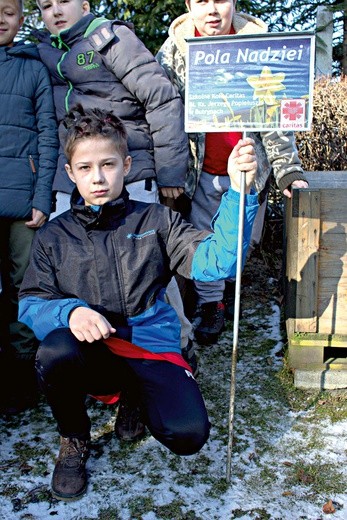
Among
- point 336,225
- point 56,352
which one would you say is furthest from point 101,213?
point 336,225

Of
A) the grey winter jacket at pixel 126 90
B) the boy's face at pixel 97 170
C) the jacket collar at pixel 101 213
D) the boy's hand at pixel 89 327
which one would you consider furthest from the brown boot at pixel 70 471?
the grey winter jacket at pixel 126 90

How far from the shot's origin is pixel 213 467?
236cm

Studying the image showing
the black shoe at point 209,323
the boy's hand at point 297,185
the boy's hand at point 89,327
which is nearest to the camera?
the boy's hand at point 89,327

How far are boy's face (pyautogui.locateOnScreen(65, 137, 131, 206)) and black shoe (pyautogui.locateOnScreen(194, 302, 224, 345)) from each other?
148cm

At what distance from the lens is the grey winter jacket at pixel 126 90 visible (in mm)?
2738

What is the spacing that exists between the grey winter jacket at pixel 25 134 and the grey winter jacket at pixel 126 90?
9cm

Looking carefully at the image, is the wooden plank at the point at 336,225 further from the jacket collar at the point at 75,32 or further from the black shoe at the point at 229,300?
the jacket collar at the point at 75,32

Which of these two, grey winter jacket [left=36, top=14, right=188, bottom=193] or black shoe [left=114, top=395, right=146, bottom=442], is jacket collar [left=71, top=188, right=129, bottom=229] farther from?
black shoe [left=114, top=395, right=146, bottom=442]

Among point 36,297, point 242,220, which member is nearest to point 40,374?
point 36,297

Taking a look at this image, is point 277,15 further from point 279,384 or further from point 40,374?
point 40,374

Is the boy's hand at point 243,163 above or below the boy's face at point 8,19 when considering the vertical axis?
below

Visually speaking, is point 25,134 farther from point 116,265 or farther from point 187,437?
point 187,437

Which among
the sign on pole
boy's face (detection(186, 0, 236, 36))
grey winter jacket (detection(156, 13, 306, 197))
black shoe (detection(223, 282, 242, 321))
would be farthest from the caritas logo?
black shoe (detection(223, 282, 242, 321))

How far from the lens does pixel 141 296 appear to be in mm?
2322
